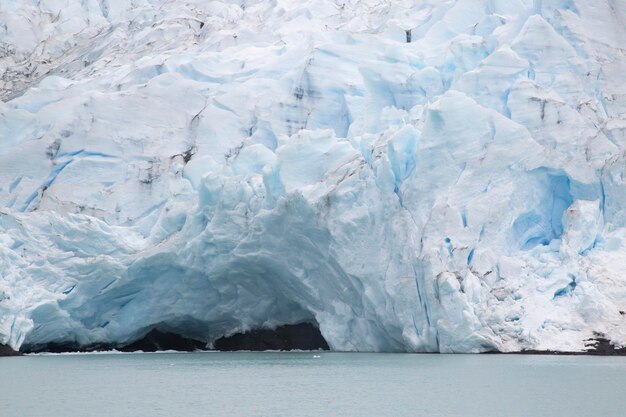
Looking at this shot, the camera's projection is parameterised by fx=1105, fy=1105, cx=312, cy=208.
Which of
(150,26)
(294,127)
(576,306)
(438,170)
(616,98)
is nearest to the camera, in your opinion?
(576,306)

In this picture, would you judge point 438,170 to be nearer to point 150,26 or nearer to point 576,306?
point 576,306

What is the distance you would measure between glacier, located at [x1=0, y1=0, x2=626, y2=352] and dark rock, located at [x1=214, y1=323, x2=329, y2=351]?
60 centimetres

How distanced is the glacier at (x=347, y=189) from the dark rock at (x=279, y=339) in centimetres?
60

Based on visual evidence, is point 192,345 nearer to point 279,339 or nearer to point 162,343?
point 162,343

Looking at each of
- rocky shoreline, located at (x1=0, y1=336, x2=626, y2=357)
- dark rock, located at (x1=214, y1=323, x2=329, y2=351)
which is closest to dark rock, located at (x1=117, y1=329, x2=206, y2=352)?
rocky shoreline, located at (x1=0, y1=336, x2=626, y2=357)

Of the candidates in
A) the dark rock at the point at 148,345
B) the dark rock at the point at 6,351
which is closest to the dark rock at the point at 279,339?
the dark rock at the point at 148,345

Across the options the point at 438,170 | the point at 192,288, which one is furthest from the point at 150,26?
the point at 438,170

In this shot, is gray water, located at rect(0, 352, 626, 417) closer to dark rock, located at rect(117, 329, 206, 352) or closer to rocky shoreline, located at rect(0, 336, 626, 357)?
rocky shoreline, located at rect(0, 336, 626, 357)

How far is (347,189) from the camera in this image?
68.5ft

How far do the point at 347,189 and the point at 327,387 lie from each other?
5250 mm

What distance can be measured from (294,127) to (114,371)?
23.9 feet

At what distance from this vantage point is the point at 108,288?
74.2 ft

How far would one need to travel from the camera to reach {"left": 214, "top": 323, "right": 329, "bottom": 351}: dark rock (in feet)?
84.3

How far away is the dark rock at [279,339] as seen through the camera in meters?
25.7
